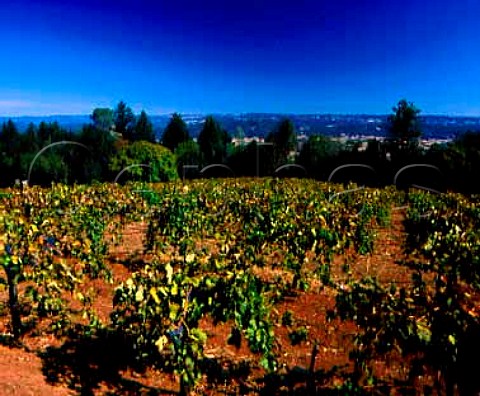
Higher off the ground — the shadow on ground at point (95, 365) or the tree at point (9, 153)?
the tree at point (9, 153)

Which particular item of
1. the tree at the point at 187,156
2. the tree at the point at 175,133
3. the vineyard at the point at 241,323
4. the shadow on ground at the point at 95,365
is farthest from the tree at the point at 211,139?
the shadow on ground at the point at 95,365

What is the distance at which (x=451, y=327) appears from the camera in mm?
3957

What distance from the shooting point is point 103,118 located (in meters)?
97.8

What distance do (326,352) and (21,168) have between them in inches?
2101

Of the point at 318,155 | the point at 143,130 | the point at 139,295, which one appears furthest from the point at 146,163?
the point at 143,130

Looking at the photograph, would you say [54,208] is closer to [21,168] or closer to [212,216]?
[212,216]

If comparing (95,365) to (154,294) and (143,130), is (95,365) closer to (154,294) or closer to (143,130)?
(154,294)

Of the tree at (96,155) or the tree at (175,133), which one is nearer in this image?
the tree at (96,155)

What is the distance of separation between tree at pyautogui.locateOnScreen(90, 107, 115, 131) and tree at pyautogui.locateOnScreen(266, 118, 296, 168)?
53.8 meters

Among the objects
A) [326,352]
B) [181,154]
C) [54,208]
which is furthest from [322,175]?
[326,352]

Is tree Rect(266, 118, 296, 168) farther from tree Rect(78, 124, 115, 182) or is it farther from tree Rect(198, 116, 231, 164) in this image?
tree Rect(78, 124, 115, 182)

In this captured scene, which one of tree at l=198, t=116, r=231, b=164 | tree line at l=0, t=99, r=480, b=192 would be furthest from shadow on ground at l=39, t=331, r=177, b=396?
tree at l=198, t=116, r=231, b=164

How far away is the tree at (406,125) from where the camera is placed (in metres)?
44.9

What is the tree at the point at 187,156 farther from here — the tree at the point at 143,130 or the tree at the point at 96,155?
the tree at the point at 143,130
